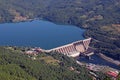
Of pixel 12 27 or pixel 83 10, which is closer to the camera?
pixel 12 27

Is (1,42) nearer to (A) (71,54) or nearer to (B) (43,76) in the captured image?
(A) (71,54)

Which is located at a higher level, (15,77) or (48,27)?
(15,77)

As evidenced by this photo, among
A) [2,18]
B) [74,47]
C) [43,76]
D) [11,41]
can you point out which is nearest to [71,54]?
[74,47]

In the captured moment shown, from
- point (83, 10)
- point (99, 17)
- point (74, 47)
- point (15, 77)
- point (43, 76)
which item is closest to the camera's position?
point (15, 77)

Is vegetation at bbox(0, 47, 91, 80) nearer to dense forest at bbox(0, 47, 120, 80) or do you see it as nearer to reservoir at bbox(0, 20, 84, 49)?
dense forest at bbox(0, 47, 120, 80)

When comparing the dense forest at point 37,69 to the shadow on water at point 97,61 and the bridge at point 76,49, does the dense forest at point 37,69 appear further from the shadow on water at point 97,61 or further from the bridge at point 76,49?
the bridge at point 76,49

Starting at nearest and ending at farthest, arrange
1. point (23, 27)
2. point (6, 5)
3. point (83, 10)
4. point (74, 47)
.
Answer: point (74, 47)
point (23, 27)
point (83, 10)
point (6, 5)

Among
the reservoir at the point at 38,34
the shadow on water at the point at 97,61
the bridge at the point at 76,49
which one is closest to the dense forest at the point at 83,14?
the bridge at the point at 76,49

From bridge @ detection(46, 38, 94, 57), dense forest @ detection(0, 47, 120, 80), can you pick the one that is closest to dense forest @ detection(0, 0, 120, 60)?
bridge @ detection(46, 38, 94, 57)
